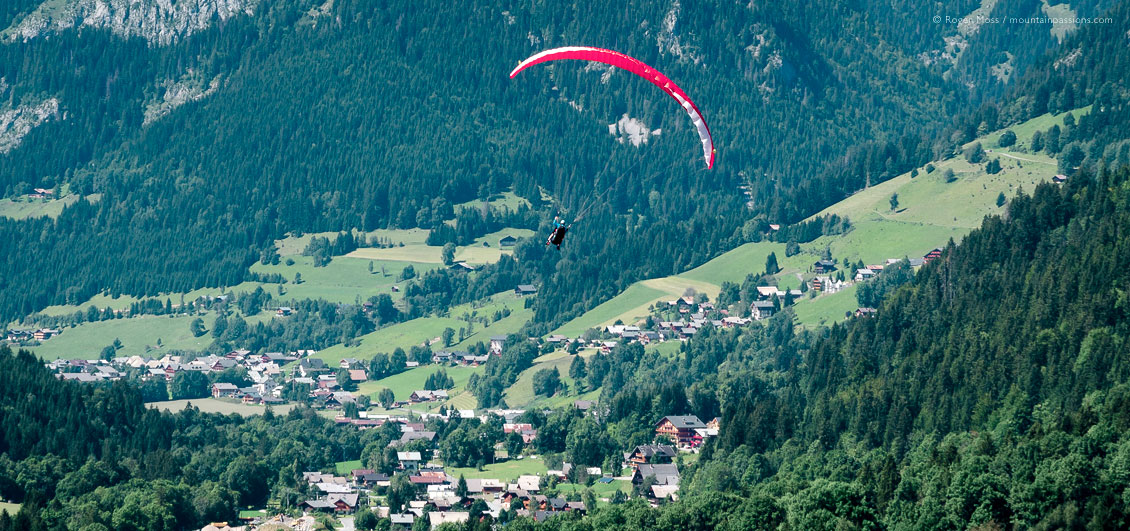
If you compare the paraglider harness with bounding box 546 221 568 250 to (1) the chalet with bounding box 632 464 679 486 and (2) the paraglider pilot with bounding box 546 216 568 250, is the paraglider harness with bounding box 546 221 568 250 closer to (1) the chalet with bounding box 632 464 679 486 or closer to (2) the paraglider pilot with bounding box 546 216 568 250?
(2) the paraglider pilot with bounding box 546 216 568 250

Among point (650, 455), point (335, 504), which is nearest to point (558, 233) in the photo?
point (335, 504)

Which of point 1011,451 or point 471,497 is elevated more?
point 1011,451

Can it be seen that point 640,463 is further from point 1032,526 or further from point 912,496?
point 1032,526

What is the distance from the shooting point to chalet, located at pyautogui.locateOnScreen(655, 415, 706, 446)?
18850cm

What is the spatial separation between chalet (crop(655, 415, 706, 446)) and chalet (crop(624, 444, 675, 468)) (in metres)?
6.25

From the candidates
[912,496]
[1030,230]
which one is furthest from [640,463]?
[912,496]

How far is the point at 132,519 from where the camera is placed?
5748 inches

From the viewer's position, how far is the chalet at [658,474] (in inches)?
6560

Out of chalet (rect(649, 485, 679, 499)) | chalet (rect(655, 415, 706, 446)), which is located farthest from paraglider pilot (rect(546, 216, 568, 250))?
chalet (rect(655, 415, 706, 446))

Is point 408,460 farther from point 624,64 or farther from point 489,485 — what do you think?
point 624,64

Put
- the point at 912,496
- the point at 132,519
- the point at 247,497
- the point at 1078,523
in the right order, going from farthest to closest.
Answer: the point at 247,497, the point at 132,519, the point at 912,496, the point at 1078,523

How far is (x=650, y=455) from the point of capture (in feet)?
584

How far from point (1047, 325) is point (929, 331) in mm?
16491

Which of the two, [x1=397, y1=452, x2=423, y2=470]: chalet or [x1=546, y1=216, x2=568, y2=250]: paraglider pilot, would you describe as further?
[x1=397, y1=452, x2=423, y2=470]: chalet
